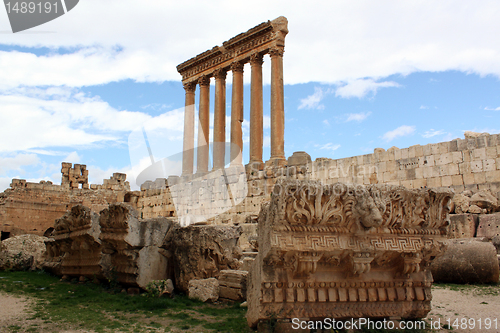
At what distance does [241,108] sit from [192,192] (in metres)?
5.23

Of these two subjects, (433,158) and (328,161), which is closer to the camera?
(433,158)

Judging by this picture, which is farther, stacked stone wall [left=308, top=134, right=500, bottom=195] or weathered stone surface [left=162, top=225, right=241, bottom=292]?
stacked stone wall [left=308, top=134, right=500, bottom=195]

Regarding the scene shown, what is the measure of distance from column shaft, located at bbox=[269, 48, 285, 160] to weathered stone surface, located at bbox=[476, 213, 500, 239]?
9.27 m

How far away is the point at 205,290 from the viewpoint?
6191 mm

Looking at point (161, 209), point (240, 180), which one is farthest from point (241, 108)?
point (161, 209)

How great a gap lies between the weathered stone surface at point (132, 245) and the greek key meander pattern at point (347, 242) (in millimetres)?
3722

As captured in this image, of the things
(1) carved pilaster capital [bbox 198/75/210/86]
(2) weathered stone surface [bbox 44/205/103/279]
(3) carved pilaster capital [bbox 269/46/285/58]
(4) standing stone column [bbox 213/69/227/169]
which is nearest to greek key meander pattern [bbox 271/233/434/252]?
(2) weathered stone surface [bbox 44/205/103/279]

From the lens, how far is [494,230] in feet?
29.4

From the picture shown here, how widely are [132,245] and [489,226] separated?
8.16 m

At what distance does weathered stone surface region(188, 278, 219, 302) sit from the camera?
6.12 m

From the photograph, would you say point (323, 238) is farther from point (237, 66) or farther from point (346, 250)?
point (237, 66)

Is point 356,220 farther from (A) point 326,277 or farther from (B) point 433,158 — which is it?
(B) point 433,158

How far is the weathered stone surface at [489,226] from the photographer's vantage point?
29.3 ft

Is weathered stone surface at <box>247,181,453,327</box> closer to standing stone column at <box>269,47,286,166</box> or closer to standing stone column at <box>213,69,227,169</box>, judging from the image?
standing stone column at <box>269,47,286,166</box>
